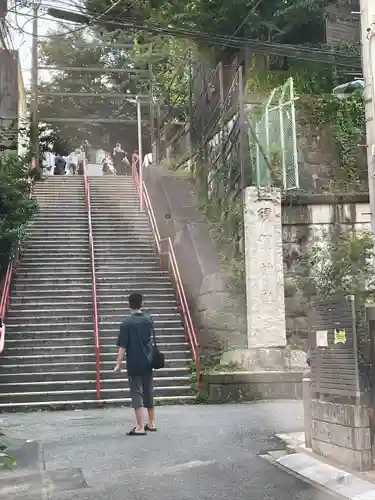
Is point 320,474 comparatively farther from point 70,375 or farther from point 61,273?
point 61,273

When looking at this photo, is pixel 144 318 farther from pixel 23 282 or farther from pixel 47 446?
pixel 23 282

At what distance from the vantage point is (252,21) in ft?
46.9

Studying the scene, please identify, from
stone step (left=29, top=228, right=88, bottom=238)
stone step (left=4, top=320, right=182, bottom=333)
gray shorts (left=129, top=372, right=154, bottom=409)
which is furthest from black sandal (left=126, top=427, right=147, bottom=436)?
stone step (left=29, top=228, right=88, bottom=238)

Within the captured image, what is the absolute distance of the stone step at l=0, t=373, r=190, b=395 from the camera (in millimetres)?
10367

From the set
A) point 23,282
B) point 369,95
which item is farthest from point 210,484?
point 23,282

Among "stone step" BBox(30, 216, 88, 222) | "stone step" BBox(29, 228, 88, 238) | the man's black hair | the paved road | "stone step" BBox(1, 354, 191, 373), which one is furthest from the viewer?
"stone step" BBox(30, 216, 88, 222)

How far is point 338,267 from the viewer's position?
9680 mm

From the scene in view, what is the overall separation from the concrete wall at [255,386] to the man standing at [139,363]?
262 cm

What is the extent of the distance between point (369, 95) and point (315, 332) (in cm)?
281

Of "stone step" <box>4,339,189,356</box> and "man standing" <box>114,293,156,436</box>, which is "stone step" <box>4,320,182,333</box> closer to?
"stone step" <box>4,339,189,356</box>

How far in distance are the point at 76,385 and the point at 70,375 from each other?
1.06ft

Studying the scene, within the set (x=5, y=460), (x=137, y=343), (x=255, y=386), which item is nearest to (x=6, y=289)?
(x=255, y=386)

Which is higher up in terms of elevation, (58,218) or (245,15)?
(245,15)

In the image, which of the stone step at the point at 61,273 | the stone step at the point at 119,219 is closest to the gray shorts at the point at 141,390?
the stone step at the point at 61,273
